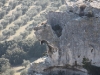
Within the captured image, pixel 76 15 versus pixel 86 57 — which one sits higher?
pixel 76 15

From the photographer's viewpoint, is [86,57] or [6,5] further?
[6,5]

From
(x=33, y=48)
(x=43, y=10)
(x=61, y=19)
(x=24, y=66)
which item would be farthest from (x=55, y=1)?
(x=61, y=19)

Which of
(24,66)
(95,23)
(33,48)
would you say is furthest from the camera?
(33,48)

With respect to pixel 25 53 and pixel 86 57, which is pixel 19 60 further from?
pixel 86 57

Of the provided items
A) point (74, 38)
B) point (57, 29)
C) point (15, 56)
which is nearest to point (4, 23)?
point (15, 56)

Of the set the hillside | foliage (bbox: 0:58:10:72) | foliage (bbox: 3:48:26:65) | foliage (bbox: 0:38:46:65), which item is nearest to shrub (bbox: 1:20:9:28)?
the hillside

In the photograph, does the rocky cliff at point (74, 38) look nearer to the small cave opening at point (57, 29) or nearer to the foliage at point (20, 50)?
the small cave opening at point (57, 29)
